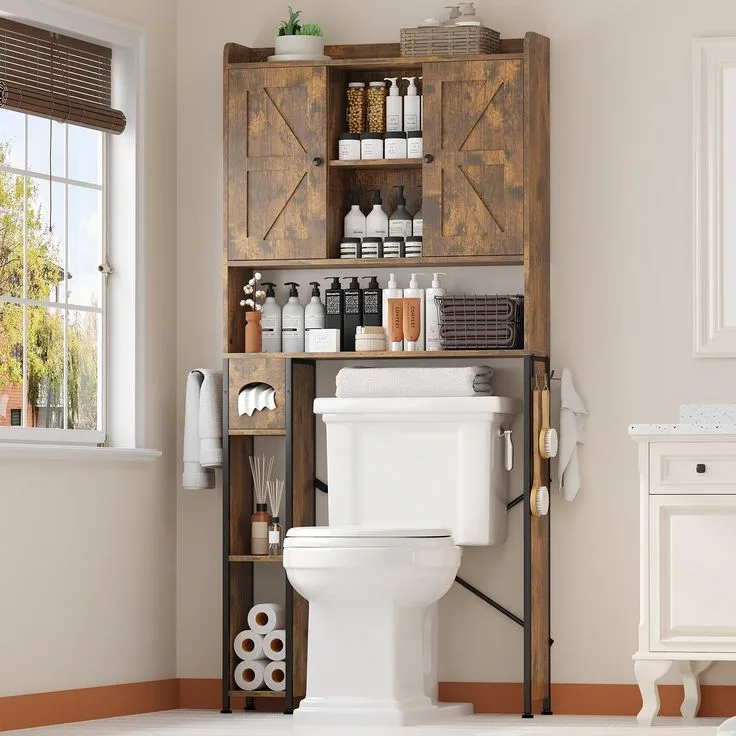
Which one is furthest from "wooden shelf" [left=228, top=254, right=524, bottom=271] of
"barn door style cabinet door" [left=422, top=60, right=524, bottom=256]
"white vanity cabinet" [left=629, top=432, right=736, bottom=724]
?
"white vanity cabinet" [left=629, top=432, right=736, bottom=724]

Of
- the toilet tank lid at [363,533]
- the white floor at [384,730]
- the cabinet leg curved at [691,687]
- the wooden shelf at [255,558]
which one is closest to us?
the white floor at [384,730]

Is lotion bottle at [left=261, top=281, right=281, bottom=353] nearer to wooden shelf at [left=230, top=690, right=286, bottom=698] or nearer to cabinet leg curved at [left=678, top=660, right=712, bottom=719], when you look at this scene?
wooden shelf at [left=230, top=690, right=286, bottom=698]

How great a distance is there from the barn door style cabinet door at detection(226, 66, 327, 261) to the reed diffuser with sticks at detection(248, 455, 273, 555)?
721 mm

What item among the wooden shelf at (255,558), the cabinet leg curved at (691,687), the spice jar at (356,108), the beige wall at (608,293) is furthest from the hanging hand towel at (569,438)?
the spice jar at (356,108)

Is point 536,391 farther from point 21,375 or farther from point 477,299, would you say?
point 21,375

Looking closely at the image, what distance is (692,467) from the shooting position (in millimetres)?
4227

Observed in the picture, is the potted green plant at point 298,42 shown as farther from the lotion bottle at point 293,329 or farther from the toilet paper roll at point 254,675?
the toilet paper roll at point 254,675

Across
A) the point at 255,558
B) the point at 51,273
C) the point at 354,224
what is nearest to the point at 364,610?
the point at 255,558

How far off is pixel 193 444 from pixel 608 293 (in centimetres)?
150

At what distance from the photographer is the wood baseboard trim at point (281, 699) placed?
4430mm

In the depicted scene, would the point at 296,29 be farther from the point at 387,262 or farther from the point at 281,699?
the point at 281,699

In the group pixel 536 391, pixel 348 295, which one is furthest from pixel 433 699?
pixel 348 295

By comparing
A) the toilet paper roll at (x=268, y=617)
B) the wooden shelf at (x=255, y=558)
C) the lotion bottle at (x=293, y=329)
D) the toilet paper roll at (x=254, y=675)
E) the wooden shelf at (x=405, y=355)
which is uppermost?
the lotion bottle at (x=293, y=329)

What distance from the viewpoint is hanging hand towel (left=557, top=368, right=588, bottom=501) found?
15.5ft
